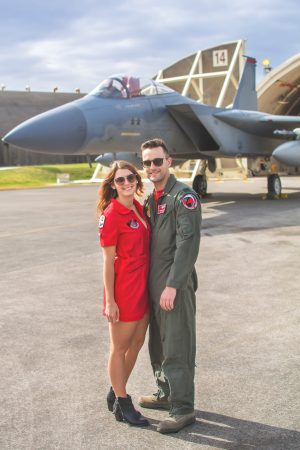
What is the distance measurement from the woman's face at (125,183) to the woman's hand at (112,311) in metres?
0.68

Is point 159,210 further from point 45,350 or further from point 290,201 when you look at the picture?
point 290,201

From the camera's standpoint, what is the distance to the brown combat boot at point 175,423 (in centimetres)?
310

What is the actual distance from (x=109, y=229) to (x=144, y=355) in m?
1.63

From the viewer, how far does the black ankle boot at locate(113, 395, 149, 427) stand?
320 cm

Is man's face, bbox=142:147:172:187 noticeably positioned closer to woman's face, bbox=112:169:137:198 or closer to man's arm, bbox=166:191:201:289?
woman's face, bbox=112:169:137:198

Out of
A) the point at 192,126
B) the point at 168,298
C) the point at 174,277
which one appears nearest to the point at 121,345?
the point at 168,298

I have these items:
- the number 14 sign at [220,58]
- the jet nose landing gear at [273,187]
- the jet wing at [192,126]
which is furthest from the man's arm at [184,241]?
the number 14 sign at [220,58]

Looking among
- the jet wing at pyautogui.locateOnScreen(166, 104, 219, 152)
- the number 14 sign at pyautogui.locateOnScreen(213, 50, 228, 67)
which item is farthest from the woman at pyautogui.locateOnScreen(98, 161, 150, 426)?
the number 14 sign at pyautogui.locateOnScreen(213, 50, 228, 67)

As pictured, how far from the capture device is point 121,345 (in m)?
3.28

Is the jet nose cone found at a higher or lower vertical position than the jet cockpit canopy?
lower

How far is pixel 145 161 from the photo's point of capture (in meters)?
3.36

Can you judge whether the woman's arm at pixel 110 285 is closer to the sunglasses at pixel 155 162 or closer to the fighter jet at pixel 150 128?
the sunglasses at pixel 155 162

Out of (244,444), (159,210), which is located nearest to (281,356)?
(244,444)

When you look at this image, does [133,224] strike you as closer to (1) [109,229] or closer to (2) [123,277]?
(1) [109,229]
